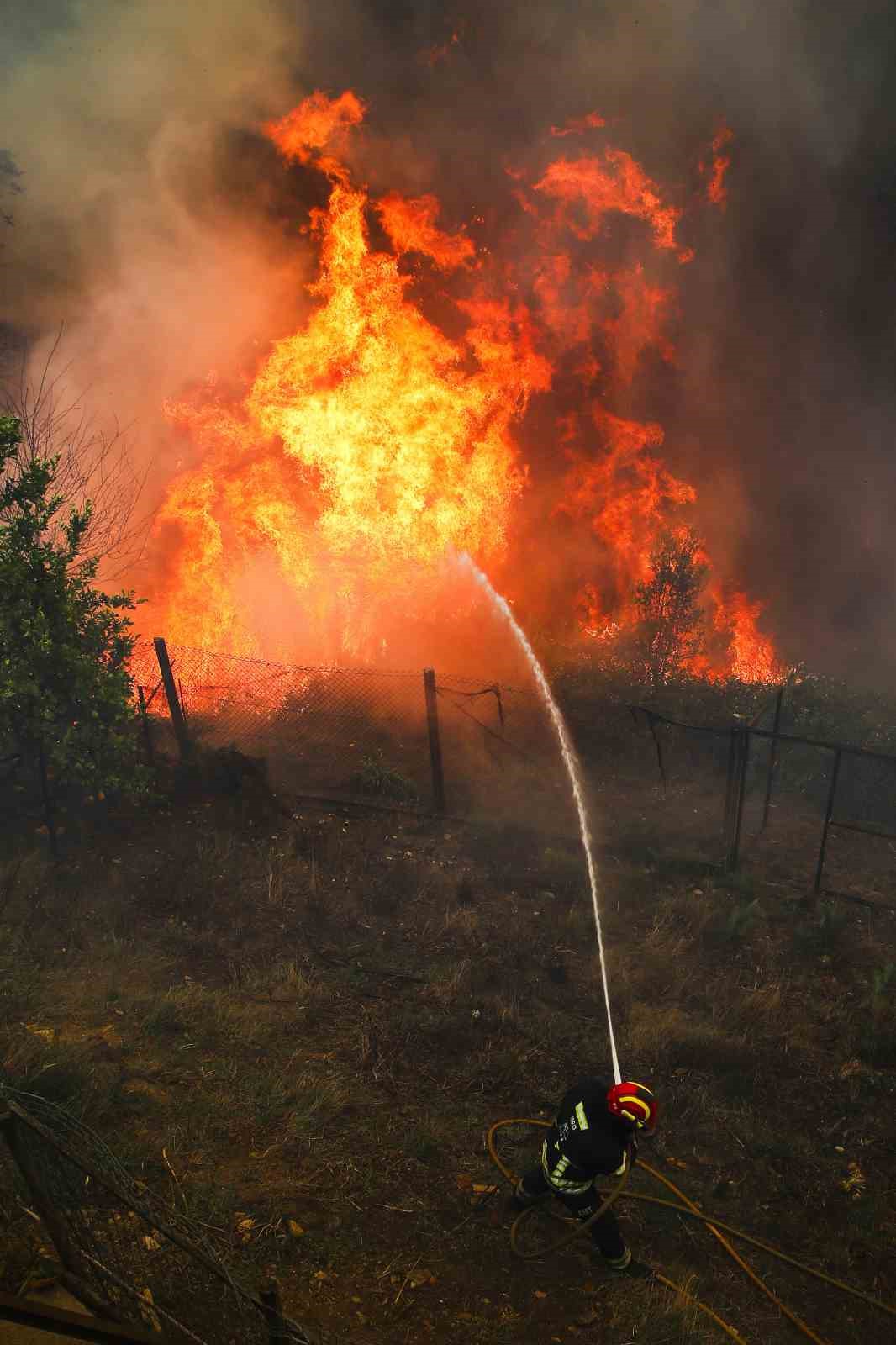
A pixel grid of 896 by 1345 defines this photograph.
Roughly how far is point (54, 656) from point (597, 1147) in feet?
23.4

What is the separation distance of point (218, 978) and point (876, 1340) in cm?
548

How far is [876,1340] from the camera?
4.74 m

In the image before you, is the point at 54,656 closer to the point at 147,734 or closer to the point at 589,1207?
the point at 147,734

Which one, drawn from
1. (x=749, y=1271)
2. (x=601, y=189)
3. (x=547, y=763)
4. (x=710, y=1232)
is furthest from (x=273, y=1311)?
(x=601, y=189)

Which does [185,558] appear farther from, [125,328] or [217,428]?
[125,328]

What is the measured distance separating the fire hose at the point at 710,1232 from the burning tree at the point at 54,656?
19.9 feet

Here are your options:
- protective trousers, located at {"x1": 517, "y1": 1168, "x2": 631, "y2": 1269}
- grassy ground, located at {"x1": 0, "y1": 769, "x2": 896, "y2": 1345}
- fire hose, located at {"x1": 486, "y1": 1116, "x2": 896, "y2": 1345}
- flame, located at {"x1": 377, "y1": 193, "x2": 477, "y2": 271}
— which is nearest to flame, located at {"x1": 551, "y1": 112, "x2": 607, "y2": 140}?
flame, located at {"x1": 377, "y1": 193, "x2": 477, "y2": 271}

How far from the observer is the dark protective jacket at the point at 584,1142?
16.3 ft

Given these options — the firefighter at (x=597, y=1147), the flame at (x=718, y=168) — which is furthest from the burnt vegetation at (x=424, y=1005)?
the flame at (x=718, y=168)

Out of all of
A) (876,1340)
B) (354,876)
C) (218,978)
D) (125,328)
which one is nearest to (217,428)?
(125,328)

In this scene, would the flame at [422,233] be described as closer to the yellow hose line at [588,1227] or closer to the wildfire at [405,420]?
the wildfire at [405,420]

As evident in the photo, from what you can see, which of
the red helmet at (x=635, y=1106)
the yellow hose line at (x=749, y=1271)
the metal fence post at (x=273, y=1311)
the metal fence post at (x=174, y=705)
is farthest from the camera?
the metal fence post at (x=174, y=705)

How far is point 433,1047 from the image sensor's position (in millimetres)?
6992

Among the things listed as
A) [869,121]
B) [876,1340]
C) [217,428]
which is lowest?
[876,1340]
